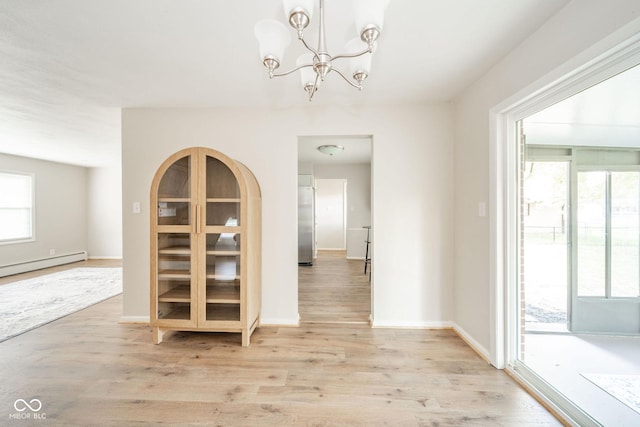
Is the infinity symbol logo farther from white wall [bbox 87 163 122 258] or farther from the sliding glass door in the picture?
white wall [bbox 87 163 122 258]

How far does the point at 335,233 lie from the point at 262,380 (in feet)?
19.4

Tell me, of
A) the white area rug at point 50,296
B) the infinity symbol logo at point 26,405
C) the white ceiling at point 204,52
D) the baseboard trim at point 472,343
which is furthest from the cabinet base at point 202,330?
the white ceiling at point 204,52

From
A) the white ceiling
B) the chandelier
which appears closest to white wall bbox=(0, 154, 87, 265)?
the white ceiling

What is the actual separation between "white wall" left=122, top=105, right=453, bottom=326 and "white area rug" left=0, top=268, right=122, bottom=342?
108 cm

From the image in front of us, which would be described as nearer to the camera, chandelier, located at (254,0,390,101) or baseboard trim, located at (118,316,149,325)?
chandelier, located at (254,0,390,101)

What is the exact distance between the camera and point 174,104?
9.10 ft

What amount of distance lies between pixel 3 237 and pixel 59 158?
179cm

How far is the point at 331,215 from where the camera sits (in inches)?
304

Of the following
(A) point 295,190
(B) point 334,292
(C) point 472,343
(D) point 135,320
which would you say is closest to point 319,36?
(A) point 295,190

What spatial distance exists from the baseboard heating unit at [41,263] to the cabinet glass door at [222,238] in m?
5.43

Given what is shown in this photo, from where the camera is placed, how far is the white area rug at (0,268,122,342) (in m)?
2.93

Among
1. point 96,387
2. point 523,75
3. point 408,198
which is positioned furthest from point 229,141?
point 523,75

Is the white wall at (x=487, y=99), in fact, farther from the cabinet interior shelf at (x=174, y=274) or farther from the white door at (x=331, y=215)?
the white door at (x=331, y=215)

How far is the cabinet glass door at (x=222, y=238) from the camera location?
2.40m
